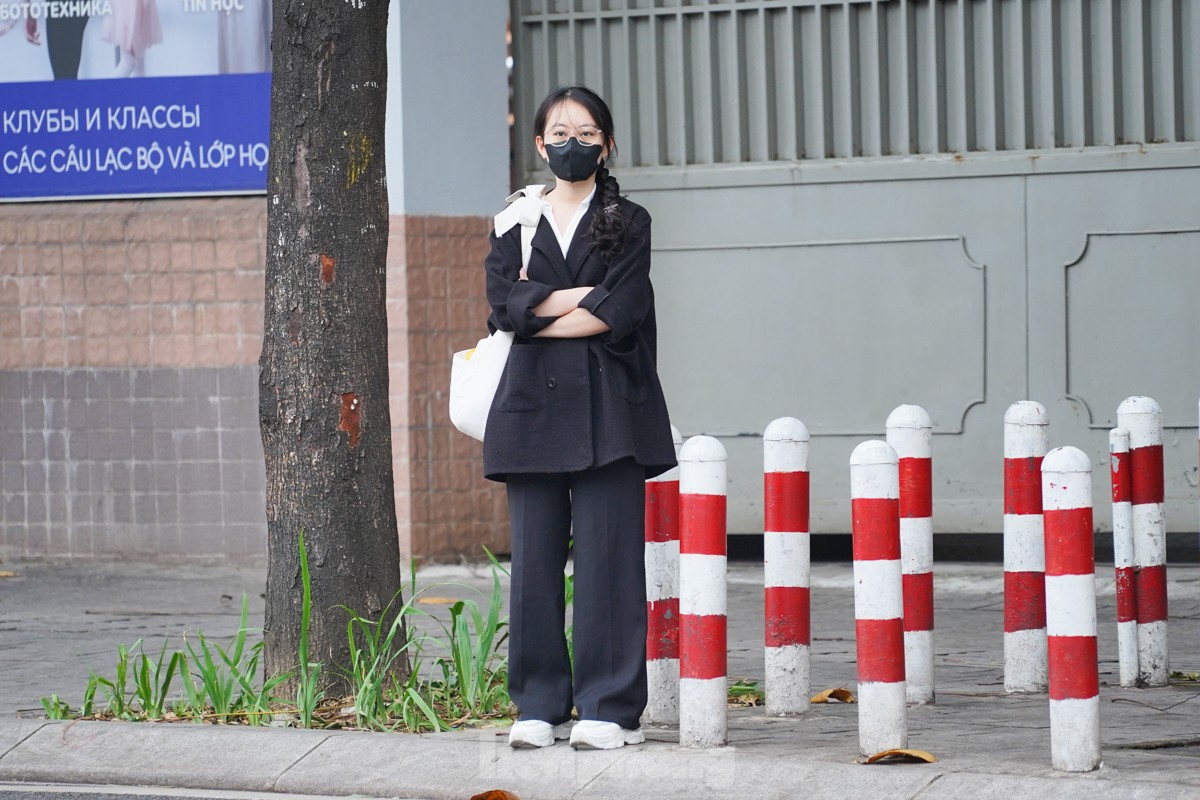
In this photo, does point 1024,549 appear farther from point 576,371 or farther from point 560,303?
point 560,303

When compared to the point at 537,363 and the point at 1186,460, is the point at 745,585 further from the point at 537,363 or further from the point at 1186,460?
the point at 537,363

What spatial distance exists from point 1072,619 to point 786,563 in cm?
109

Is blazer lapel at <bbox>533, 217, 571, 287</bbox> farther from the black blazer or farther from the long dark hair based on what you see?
the long dark hair

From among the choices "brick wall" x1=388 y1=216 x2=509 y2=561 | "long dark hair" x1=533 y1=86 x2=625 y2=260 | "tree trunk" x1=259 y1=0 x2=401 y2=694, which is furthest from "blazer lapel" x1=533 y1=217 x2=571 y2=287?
"brick wall" x1=388 y1=216 x2=509 y2=561

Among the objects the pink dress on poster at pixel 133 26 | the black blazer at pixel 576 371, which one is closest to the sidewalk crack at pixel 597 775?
the black blazer at pixel 576 371

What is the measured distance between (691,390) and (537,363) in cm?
506

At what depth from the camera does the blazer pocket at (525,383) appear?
4.95 metres

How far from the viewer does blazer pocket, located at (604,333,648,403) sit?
4938mm

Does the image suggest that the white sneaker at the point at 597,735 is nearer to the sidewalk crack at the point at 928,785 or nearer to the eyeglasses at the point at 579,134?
the sidewalk crack at the point at 928,785

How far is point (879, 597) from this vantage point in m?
4.71

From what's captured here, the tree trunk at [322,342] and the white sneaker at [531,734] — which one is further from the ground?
the tree trunk at [322,342]

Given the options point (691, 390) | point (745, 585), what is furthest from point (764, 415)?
point (745, 585)

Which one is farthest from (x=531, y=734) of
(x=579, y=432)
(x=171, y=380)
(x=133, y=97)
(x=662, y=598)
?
(x=133, y=97)

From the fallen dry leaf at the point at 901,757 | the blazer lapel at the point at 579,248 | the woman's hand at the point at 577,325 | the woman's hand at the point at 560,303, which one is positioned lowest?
the fallen dry leaf at the point at 901,757
